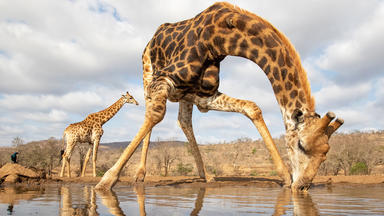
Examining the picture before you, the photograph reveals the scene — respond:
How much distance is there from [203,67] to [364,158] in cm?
1444

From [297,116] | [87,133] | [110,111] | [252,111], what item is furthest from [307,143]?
[110,111]

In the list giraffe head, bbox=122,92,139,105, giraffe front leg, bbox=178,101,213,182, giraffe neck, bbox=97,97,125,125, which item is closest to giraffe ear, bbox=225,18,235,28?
giraffe front leg, bbox=178,101,213,182

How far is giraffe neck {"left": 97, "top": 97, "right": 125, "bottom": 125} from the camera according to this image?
13.8m

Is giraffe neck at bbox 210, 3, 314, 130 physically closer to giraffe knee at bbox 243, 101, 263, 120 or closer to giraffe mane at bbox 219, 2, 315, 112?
giraffe mane at bbox 219, 2, 315, 112

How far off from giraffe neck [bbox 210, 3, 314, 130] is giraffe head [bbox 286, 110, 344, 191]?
154 mm

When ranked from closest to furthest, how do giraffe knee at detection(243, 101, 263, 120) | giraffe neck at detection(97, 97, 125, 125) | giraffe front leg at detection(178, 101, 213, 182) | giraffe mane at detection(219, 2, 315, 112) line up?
giraffe mane at detection(219, 2, 315, 112) → giraffe knee at detection(243, 101, 263, 120) → giraffe front leg at detection(178, 101, 213, 182) → giraffe neck at detection(97, 97, 125, 125)

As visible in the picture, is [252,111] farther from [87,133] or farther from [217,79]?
[87,133]

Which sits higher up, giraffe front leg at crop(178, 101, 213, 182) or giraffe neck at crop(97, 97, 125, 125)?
giraffe neck at crop(97, 97, 125, 125)

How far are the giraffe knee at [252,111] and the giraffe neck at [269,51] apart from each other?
1134mm

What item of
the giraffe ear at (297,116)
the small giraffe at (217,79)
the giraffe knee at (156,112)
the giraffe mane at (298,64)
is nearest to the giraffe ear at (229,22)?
the small giraffe at (217,79)

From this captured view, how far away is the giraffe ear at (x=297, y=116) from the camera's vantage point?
180 inches

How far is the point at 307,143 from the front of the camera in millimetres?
4367

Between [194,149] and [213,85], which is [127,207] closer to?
[213,85]

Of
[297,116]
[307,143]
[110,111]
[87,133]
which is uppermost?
[110,111]
